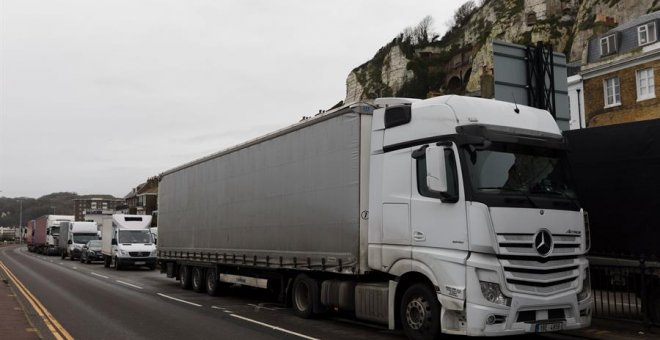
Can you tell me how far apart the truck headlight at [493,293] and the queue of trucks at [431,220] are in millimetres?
13

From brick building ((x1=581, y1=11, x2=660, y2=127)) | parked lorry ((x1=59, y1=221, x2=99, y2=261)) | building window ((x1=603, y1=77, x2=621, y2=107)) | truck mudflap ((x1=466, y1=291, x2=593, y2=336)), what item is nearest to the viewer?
truck mudflap ((x1=466, y1=291, x2=593, y2=336))

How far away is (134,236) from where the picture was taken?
98.4ft

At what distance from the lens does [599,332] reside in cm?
897

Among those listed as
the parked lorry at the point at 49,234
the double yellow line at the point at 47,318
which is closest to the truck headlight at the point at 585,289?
the double yellow line at the point at 47,318

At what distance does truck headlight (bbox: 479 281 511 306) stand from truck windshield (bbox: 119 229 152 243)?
25910 mm

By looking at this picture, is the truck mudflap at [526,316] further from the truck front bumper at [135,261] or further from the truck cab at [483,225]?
the truck front bumper at [135,261]

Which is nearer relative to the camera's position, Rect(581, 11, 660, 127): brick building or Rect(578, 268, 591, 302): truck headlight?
Rect(578, 268, 591, 302): truck headlight

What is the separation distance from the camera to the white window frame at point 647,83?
88.5 ft

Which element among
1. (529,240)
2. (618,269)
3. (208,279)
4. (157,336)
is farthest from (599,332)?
(208,279)

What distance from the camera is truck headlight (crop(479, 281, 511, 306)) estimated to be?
23.1ft

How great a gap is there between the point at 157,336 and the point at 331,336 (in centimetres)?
289

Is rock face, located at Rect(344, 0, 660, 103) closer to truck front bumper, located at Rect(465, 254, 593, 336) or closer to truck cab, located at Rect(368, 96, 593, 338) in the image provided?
truck cab, located at Rect(368, 96, 593, 338)

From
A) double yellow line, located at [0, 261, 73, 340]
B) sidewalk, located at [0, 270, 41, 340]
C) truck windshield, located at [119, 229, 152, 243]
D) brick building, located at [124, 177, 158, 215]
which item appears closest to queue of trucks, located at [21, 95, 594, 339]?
double yellow line, located at [0, 261, 73, 340]

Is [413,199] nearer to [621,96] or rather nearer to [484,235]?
[484,235]
